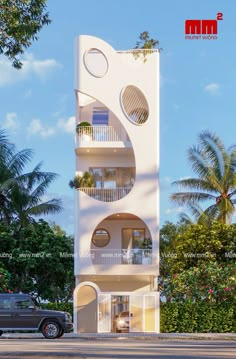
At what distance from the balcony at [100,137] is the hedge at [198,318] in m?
8.70

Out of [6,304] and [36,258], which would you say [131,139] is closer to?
[36,258]

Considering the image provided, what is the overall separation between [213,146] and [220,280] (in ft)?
32.2

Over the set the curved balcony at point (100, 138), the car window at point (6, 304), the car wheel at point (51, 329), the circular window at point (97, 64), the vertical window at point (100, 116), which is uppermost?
the circular window at point (97, 64)

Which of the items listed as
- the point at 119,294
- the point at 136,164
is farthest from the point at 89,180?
the point at 119,294

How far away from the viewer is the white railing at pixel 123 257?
1662 inches

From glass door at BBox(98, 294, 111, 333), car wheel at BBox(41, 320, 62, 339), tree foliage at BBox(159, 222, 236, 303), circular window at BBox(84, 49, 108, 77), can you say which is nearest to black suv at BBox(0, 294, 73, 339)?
car wheel at BBox(41, 320, 62, 339)

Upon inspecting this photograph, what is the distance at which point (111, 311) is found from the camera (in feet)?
136

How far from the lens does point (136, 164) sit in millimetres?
42344

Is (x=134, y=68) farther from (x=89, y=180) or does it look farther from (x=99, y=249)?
(x=99, y=249)

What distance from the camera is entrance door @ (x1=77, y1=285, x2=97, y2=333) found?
4112cm

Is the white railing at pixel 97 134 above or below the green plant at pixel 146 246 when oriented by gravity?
above

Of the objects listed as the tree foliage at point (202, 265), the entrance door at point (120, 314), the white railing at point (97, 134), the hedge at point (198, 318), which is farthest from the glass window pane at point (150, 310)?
the white railing at point (97, 134)

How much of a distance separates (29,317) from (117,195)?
40.8ft

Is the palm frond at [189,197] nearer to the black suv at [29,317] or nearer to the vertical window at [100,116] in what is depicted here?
the vertical window at [100,116]
